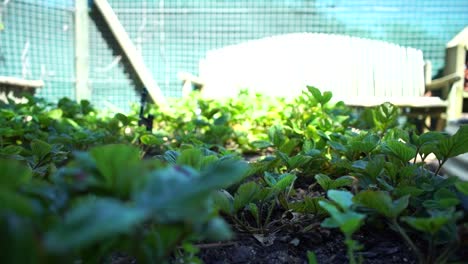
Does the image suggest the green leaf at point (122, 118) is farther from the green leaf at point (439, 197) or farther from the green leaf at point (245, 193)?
the green leaf at point (439, 197)

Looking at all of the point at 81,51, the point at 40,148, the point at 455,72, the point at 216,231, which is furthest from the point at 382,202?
the point at 81,51

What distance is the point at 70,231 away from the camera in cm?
28

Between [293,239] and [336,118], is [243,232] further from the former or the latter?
[336,118]

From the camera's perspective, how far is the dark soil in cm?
→ 75

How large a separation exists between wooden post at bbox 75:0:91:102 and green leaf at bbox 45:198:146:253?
4.49 meters

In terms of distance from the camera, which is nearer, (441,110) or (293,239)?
(293,239)

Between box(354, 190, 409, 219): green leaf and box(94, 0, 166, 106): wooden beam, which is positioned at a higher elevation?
box(94, 0, 166, 106): wooden beam

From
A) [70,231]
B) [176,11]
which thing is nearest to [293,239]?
[70,231]

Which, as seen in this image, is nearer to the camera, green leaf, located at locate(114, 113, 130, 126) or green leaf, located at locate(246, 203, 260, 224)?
green leaf, located at locate(246, 203, 260, 224)

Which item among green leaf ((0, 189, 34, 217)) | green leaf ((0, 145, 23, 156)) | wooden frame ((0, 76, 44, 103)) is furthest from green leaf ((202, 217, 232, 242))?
wooden frame ((0, 76, 44, 103))

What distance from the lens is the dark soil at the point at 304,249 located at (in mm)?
746

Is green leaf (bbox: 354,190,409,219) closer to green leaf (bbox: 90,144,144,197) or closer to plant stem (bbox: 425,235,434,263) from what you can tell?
plant stem (bbox: 425,235,434,263)

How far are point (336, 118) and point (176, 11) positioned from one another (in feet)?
10.8

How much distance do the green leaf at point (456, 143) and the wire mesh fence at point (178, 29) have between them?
12.6ft
